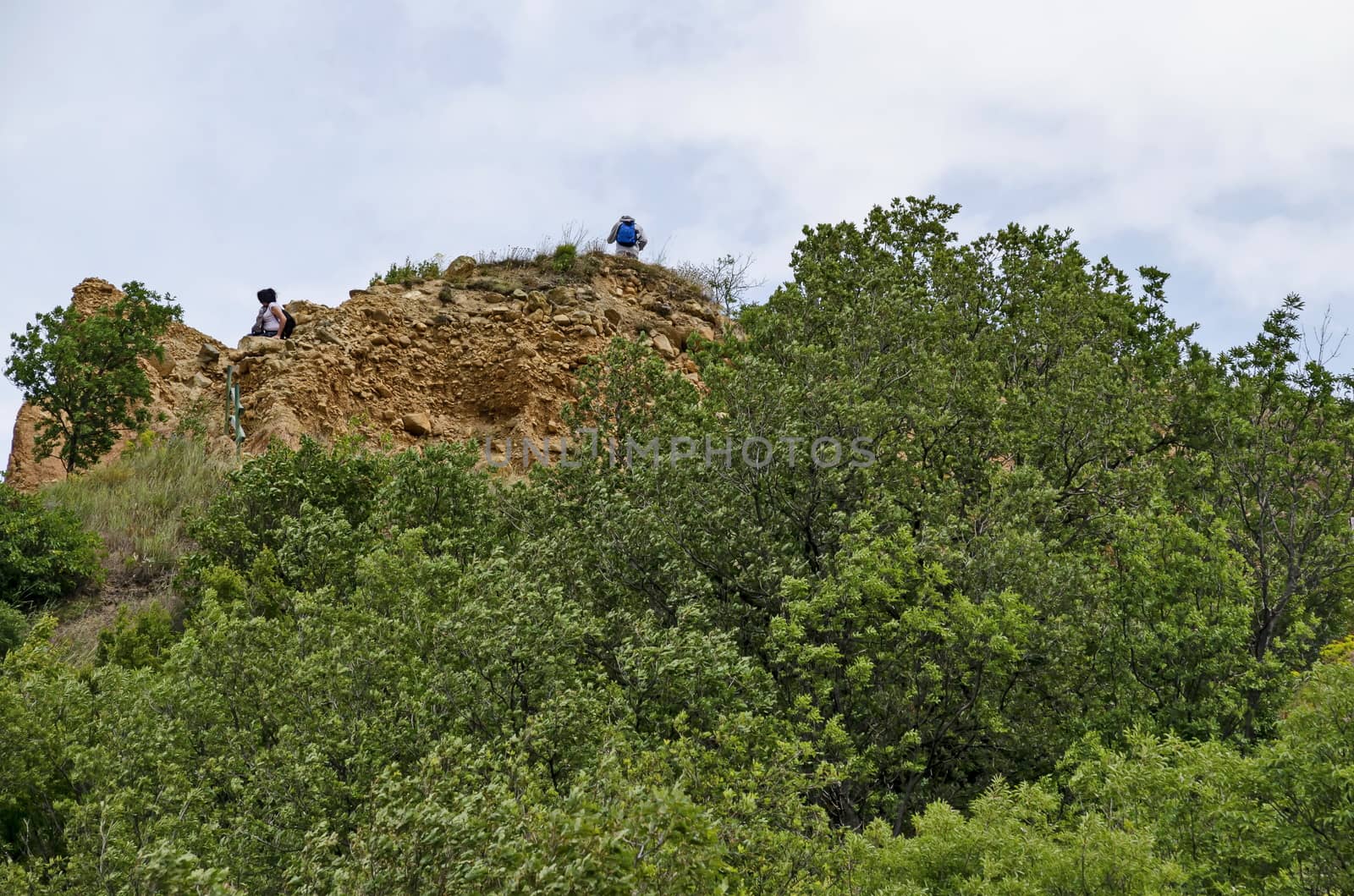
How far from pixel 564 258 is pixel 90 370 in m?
14.4

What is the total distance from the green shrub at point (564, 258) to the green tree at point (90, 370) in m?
11.9

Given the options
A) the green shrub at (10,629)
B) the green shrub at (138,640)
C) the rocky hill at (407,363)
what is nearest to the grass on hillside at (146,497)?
the rocky hill at (407,363)

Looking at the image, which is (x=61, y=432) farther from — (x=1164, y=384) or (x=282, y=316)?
(x=1164, y=384)

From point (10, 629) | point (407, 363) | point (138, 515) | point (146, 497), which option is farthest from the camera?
point (407, 363)

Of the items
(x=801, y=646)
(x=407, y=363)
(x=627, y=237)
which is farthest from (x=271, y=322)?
(x=801, y=646)

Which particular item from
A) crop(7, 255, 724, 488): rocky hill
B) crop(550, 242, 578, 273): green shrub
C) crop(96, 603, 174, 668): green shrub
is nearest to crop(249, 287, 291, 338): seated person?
crop(7, 255, 724, 488): rocky hill

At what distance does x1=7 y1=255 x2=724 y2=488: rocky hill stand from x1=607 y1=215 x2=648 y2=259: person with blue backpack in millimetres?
3105

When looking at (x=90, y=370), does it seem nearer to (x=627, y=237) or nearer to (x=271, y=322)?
(x=271, y=322)

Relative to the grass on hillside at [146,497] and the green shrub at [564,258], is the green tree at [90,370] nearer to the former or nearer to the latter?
the grass on hillside at [146,497]

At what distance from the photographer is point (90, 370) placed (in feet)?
85.1

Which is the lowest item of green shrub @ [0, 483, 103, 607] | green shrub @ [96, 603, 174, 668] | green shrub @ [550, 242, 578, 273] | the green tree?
green shrub @ [96, 603, 174, 668]

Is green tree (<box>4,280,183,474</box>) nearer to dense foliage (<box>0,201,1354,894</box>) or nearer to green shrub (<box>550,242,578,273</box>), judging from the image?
dense foliage (<box>0,201,1354,894</box>)

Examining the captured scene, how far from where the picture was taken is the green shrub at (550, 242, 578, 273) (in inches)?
1373

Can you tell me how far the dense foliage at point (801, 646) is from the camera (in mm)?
9570
